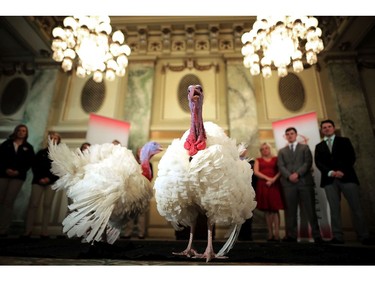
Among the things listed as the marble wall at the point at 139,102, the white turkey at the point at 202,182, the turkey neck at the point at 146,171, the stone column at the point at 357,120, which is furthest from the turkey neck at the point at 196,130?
the stone column at the point at 357,120

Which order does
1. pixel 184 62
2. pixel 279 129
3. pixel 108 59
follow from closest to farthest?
pixel 108 59 < pixel 279 129 < pixel 184 62

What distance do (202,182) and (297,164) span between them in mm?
2593

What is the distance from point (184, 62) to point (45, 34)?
3.25 metres

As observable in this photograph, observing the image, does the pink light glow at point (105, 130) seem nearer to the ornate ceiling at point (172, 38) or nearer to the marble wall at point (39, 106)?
the marble wall at point (39, 106)

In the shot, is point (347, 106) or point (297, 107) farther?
point (297, 107)

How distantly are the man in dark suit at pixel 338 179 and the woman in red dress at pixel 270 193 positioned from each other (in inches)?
26.9

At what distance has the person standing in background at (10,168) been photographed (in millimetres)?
3762

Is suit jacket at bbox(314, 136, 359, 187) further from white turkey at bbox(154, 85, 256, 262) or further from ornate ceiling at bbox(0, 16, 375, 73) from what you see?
ornate ceiling at bbox(0, 16, 375, 73)

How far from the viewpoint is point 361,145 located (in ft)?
17.3

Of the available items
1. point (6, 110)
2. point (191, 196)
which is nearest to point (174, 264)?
point (191, 196)

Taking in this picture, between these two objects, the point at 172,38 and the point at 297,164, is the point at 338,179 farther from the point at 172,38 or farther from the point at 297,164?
the point at 172,38

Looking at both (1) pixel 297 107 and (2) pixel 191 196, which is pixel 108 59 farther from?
(1) pixel 297 107

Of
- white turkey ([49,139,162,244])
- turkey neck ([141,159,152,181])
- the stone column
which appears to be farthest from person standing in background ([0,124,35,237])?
the stone column

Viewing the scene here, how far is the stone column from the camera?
5016mm
